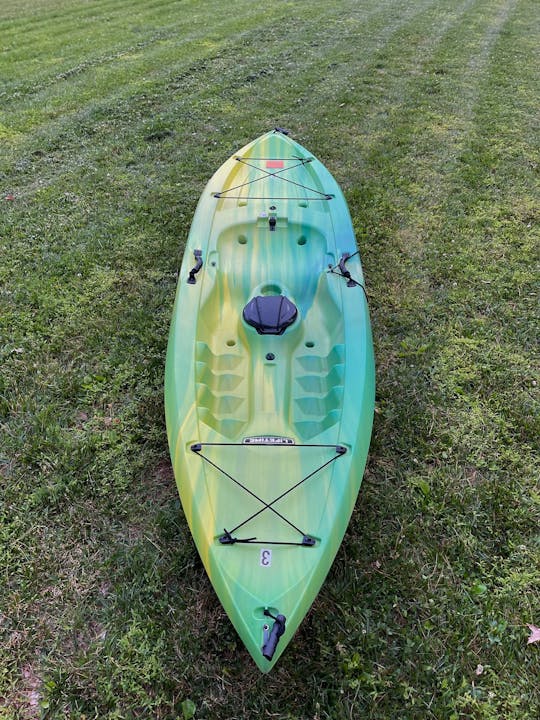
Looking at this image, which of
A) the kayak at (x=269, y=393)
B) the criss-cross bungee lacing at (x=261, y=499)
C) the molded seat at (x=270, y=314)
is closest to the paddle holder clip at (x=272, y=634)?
the kayak at (x=269, y=393)

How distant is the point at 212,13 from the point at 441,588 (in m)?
13.7

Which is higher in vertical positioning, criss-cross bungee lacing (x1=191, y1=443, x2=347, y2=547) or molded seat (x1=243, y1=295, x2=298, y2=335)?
molded seat (x1=243, y1=295, x2=298, y2=335)

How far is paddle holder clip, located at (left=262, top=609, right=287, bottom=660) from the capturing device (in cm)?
221

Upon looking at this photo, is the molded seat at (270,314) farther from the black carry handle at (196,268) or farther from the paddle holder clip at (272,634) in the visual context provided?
the paddle holder clip at (272,634)

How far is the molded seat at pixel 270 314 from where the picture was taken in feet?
11.0

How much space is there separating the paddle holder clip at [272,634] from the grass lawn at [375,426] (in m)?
0.35

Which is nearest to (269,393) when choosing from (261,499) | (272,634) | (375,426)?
(261,499)

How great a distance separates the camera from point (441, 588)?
9.00ft

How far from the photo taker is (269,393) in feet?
10.4

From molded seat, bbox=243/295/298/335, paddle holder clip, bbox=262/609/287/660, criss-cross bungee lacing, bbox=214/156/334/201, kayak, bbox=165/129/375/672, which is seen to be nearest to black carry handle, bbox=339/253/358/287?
kayak, bbox=165/129/375/672

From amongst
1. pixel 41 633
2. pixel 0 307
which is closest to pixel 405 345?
pixel 41 633

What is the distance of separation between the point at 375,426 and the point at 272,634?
1.63 metres

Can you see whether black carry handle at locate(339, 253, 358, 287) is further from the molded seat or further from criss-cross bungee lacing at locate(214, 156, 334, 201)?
criss-cross bungee lacing at locate(214, 156, 334, 201)

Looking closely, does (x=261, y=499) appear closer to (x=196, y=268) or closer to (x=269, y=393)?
Answer: (x=269, y=393)
